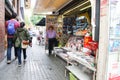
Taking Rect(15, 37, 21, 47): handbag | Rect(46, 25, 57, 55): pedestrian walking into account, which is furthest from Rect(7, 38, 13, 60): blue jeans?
Rect(46, 25, 57, 55): pedestrian walking

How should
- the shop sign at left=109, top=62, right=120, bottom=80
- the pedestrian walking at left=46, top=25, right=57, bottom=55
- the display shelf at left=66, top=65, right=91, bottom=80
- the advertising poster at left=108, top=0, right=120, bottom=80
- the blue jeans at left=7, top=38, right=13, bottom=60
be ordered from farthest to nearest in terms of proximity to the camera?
the pedestrian walking at left=46, top=25, right=57, bottom=55
the blue jeans at left=7, top=38, right=13, bottom=60
the display shelf at left=66, top=65, right=91, bottom=80
the shop sign at left=109, top=62, right=120, bottom=80
the advertising poster at left=108, top=0, right=120, bottom=80

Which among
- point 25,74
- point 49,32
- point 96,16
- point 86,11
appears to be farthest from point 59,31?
point 96,16

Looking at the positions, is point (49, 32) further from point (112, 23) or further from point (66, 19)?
point (112, 23)

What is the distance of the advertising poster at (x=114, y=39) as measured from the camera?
3832 millimetres

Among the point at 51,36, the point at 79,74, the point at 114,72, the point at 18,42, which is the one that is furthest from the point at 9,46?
the point at 114,72

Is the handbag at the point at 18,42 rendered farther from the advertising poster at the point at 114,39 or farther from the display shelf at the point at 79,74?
the advertising poster at the point at 114,39

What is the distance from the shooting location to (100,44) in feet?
13.5

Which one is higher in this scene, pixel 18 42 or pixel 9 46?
pixel 18 42

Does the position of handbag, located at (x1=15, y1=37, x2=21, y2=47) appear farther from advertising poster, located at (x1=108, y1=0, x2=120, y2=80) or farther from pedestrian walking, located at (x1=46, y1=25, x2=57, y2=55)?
advertising poster, located at (x1=108, y1=0, x2=120, y2=80)

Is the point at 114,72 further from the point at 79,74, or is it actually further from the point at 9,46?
the point at 9,46

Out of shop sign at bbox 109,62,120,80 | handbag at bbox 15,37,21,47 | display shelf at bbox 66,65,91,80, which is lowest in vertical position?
display shelf at bbox 66,65,91,80

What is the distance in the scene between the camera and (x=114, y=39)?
152 inches

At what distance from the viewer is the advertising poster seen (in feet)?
12.6

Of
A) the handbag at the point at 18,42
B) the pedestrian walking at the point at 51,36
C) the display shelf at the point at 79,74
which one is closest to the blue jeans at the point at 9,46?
the handbag at the point at 18,42
